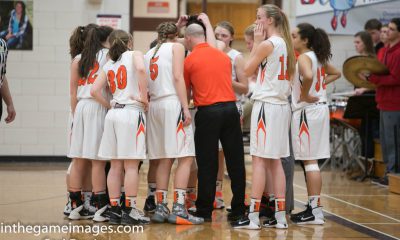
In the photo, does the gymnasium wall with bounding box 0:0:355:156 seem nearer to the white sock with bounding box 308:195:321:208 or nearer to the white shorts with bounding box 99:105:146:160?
the white shorts with bounding box 99:105:146:160

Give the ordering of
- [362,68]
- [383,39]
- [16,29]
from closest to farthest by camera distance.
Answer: [362,68], [383,39], [16,29]

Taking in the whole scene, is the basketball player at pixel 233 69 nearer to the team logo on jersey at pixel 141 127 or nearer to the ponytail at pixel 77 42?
the team logo on jersey at pixel 141 127

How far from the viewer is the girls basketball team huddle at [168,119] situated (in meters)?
6.60

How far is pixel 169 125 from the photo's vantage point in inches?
267

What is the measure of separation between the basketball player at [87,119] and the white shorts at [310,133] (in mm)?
1676

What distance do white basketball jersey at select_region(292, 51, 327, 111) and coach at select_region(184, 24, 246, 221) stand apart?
55 centimetres

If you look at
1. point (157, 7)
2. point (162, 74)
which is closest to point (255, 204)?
point (162, 74)

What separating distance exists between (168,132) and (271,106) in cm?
90

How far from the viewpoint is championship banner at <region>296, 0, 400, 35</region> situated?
12.2m

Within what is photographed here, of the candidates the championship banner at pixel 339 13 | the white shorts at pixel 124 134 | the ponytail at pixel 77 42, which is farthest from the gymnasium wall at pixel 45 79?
the white shorts at pixel 124 134

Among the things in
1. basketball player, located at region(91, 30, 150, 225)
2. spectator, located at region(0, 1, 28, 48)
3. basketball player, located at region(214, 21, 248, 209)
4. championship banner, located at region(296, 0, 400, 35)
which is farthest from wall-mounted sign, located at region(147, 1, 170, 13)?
basketball player, located at region(91, 30, 150, 225)

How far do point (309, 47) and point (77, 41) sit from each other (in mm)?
2068

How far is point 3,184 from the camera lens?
9695mm

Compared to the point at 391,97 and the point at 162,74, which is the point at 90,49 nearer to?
the point at 162,74
